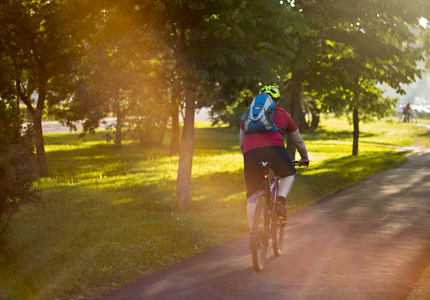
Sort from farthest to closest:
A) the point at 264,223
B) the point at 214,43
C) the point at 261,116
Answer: the point at 214,43 < the point at 264,223 < the point at 261,116

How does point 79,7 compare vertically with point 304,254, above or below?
above

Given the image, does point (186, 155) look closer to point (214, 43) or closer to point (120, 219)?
point (120, 219)

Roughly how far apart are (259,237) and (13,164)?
107 inches

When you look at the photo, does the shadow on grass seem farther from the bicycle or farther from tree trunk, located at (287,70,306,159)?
the bicycle

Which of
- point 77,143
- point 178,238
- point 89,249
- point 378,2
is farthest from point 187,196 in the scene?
point 77,143

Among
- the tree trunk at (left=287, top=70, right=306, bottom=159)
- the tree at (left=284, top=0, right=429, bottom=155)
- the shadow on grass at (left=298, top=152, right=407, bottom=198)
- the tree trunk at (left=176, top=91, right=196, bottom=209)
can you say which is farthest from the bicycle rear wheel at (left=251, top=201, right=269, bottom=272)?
the tree trunk at (left=287, top=70, right=306, bottom=159)

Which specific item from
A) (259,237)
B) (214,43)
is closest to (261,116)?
(259,237)

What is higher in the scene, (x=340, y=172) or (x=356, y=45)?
(x=356, y=45)

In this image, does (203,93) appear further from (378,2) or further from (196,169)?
(196,169)

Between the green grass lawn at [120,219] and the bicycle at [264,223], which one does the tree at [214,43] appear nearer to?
the green grass lawn at [120,219]

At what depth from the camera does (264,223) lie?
22.7 feet

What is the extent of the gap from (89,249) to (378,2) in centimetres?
1075

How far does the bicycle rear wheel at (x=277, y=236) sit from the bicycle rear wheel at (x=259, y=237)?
0.28m

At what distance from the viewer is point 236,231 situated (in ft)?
30.5
